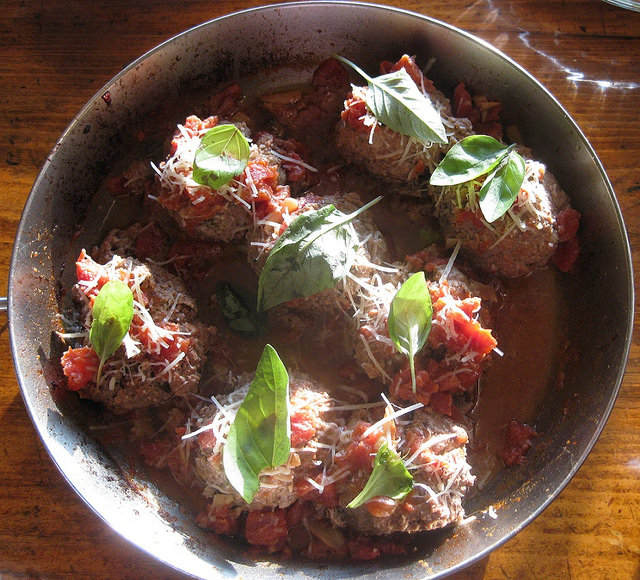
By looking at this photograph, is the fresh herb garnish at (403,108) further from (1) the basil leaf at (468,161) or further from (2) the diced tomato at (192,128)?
(2) the diced tomato at (192,128)

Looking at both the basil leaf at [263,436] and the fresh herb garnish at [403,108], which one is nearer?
the basil leaf at [263,436]

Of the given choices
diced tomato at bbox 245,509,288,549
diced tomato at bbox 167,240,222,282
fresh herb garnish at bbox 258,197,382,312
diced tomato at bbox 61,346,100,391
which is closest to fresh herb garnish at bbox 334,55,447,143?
fresh herb garnish at bbox 258,197,382,312

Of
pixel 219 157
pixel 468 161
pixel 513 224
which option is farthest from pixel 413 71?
pixel 219 157

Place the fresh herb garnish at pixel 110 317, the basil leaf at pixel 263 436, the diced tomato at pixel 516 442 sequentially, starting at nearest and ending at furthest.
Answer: the basil leaf at pixel 263 436, the fresh herb garnish at pixel 110 317, the diced tomato at pixel 516 442

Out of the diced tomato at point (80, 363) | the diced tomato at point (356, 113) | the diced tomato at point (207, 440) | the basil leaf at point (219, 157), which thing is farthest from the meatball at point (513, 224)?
the diced tomato at point (80, 363)

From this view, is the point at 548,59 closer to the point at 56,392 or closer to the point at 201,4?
the point at 201,4

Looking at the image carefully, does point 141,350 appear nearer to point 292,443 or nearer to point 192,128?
point 292,443
